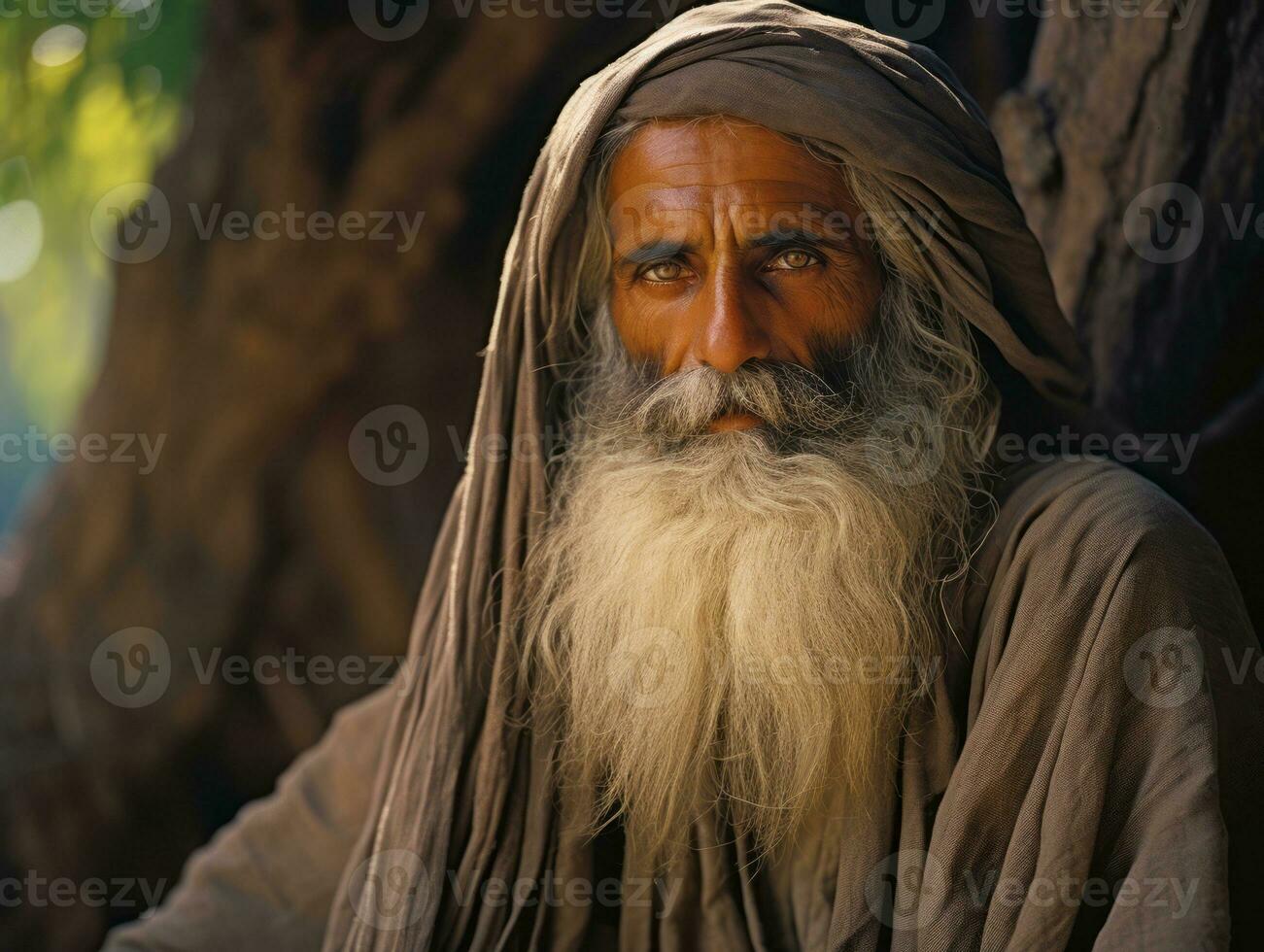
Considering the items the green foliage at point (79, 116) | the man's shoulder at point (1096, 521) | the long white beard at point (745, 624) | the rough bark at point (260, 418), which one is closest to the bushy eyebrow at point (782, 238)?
the long white beard at point (745, 624)

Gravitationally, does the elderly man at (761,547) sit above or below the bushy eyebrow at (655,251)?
below

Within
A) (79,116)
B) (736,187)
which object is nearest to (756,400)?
(736,187)

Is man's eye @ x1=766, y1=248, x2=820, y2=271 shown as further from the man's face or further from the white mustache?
the white mustache

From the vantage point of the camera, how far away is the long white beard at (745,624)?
192 centimetres

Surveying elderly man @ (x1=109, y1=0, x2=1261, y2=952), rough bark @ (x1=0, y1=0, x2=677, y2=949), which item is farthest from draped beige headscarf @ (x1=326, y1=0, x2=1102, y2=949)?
rough bark @ (x1=0, y1=0, x2=677, y2=949)

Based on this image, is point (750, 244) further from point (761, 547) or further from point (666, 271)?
point (761, 547)

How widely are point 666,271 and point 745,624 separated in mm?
576

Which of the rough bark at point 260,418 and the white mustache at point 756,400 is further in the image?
the rough bark at point 260,418

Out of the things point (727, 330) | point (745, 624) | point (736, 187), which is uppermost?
point (736, 187)

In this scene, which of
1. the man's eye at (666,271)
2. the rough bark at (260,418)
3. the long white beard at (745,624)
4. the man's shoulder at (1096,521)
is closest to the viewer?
the man's shoulder at (1096,521)

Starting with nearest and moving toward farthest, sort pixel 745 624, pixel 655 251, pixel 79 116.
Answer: pixel 745 624 → pixel 655 251 → pixel 79 116

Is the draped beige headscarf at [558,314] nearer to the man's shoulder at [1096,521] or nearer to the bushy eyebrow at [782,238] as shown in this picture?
the bushy eyebrow at [782,238]

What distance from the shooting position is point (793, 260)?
2.02 metres

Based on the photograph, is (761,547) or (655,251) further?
(655,251)
